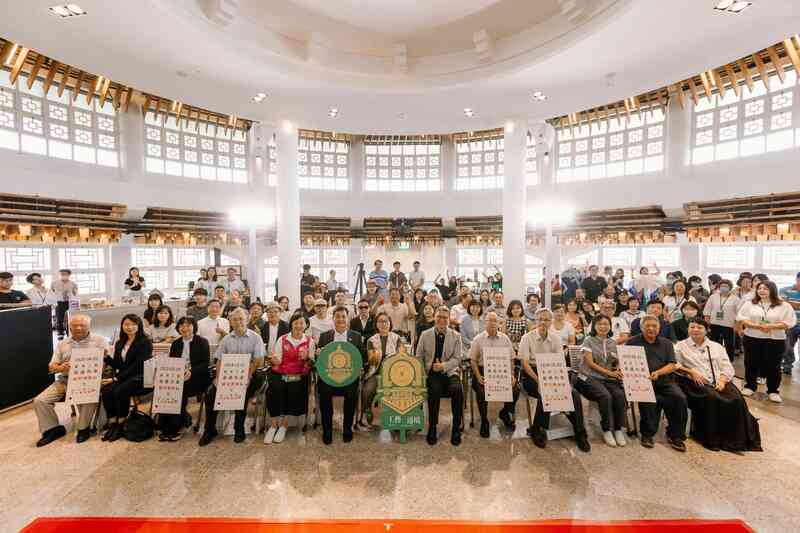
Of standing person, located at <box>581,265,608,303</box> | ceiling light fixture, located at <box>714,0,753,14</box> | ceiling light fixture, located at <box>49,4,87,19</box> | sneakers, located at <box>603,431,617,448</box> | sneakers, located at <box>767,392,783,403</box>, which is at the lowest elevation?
sneakers, located at <box>603,431,617,448</box>

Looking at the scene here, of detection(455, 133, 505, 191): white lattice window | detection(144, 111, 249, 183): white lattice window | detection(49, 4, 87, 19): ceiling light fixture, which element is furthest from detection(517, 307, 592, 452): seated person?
detection(144, 111, 249, 183): white lattice window

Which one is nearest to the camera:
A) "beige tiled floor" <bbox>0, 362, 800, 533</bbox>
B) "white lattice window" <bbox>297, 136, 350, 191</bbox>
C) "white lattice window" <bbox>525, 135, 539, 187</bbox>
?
"beige tiled floor" <bbox>0, 362, 800, 533</bbox>

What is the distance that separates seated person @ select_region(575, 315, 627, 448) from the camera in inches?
155

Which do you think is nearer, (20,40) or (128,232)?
(20,40)

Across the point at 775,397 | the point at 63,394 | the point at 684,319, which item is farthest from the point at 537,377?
the point at 63,394

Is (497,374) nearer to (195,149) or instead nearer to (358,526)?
(358,526)

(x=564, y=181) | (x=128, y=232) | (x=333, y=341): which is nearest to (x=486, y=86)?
(x=333, y=341)

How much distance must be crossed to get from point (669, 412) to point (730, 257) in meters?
9.44

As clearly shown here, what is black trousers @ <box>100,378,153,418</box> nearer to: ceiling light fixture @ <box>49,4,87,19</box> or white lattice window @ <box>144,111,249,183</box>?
ceiling light fixture @ <box>49,4,87,19</box>

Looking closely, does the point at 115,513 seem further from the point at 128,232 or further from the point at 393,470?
the point at 128,232

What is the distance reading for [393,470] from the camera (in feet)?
11.1

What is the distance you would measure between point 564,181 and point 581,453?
11.3 m

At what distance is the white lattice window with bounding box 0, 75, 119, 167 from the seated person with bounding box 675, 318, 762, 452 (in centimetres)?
1345

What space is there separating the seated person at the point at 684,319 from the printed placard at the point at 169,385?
21.7ft
